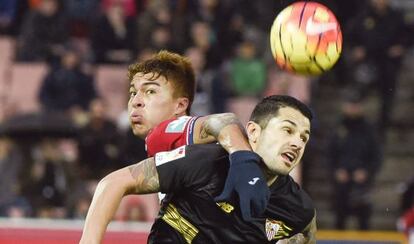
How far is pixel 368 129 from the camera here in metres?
11.6

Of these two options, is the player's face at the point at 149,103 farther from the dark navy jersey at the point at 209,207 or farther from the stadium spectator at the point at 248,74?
the stadium spectator at the point at 248,74

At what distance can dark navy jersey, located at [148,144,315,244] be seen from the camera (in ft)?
16.8

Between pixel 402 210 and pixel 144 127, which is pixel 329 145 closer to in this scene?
pixel 402 210

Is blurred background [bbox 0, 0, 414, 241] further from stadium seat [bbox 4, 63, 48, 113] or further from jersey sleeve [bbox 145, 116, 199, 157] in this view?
jersey sleeve [bbox 145, 116, 199, 157]

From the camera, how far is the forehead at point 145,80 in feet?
19.0

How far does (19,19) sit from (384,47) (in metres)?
4.05

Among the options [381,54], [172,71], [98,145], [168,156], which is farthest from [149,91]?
[381,54]

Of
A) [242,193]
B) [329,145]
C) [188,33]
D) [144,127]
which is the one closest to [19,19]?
[188,33]

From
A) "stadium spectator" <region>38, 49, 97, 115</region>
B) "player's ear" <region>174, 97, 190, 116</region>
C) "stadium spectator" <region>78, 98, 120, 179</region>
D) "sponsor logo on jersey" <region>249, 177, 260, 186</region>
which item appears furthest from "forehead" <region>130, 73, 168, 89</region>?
"stadium spectator" <region>38, 49, 97, 115</region>

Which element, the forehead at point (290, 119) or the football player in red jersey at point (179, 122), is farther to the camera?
the forehead at point (290, 119)

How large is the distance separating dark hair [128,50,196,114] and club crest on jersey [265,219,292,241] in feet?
2.72

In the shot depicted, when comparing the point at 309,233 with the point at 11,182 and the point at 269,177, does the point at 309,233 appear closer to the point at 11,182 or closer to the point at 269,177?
the point at 269,177

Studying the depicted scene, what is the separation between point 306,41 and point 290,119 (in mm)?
747

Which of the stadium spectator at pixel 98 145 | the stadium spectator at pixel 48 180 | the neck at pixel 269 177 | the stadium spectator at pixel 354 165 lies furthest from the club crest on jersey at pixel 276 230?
the stadium spectator at pixel 98 145
